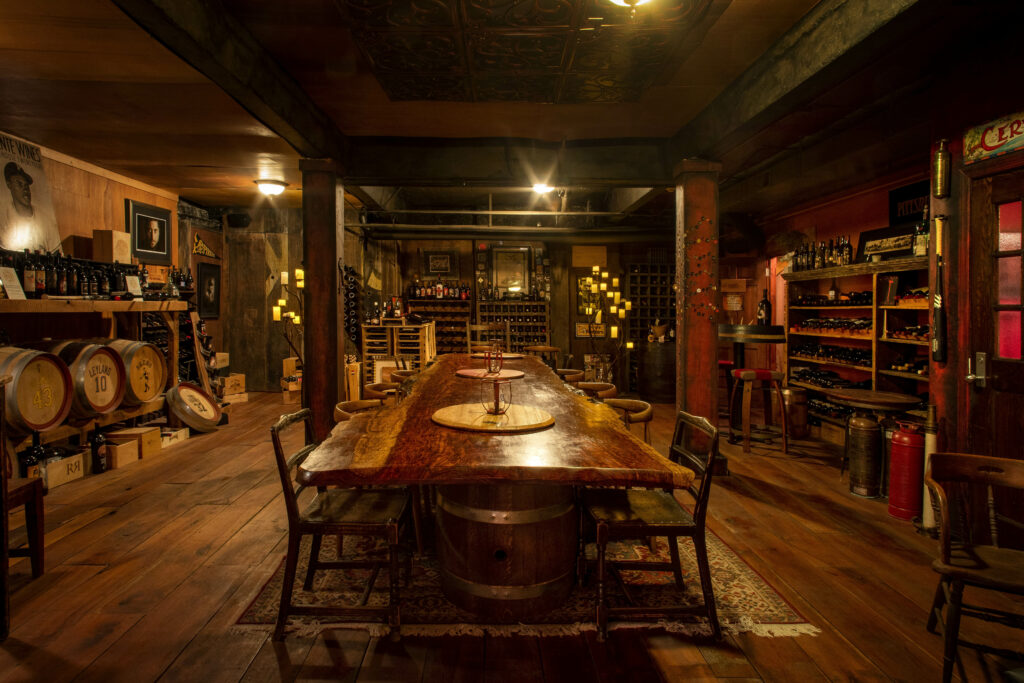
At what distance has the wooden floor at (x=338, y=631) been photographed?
6.53ft

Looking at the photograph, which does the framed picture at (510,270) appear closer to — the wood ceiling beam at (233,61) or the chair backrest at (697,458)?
the wood ceiling beam at (233,61)

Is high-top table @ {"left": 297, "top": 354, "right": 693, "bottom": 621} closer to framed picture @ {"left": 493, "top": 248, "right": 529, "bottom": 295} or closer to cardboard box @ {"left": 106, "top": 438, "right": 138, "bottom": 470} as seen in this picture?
cardboard box @ {"left": 106, "top": 438, "right": 138, "bottom": 470}

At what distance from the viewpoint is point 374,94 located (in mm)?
4129

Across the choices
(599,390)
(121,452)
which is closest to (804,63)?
(599,390)

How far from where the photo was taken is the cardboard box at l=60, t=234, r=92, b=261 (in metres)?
5.56

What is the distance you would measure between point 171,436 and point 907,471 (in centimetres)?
664

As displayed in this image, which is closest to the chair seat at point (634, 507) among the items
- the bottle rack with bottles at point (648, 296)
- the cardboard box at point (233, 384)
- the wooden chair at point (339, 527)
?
the wooden chair at point (339, 527)

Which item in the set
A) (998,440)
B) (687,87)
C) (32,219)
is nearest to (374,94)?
(687,87)

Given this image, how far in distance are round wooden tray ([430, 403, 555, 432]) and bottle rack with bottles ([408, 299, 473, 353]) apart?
666cm

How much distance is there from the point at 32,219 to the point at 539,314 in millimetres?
6853

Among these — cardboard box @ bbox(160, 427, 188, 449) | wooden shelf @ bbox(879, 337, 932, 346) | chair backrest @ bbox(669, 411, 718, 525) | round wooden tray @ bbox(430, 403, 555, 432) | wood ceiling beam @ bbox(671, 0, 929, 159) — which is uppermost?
wood ceiling beam @ bbox(671, 0, 929, 159)

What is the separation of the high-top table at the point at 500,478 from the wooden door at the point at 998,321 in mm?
2238

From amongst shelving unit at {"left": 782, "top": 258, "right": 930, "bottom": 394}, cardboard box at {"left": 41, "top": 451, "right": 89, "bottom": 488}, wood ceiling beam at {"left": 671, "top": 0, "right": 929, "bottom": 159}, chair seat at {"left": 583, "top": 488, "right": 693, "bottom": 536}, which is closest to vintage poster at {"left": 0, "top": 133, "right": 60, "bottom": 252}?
cardboard box at {"left": 41, "top": 451, "right": 89, "bottom": 488}

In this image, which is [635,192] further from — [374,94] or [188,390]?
[188,390]
